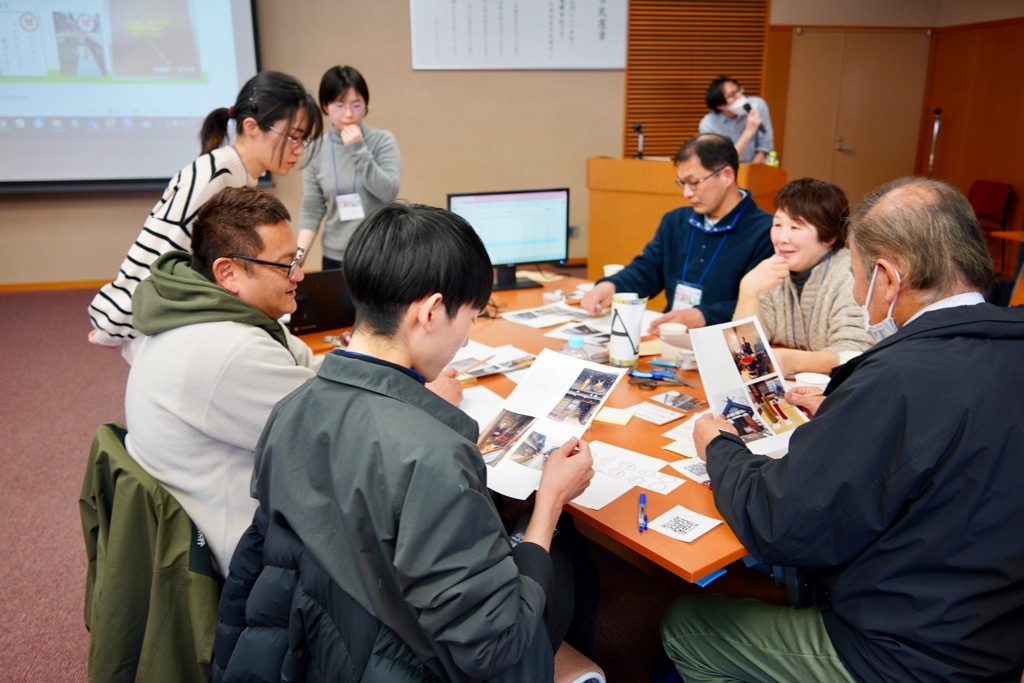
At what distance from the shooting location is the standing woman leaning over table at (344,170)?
3.41 metres

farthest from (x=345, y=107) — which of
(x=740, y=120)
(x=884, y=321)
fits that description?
(x=740, y=120)

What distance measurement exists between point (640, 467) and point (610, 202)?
137 inches

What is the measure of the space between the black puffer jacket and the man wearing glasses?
1.16ft

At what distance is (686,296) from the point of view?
2756 millimetres

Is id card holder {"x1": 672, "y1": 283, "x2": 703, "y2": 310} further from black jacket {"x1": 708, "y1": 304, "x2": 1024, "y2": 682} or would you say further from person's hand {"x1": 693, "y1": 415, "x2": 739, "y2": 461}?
black jacket {"x1": 708, "y1": 304, "x2": 1024, "y2": 682}

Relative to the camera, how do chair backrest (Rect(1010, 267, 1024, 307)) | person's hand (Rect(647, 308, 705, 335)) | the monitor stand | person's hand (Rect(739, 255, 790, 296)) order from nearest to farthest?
1. person's hand (Rect(739, 255, 790, 296))
2. person's hand (Rect(647, 308, 705, 335))
3. the monitor stand
4. chair backrest (Rect(1010, 267, 1024, 307))

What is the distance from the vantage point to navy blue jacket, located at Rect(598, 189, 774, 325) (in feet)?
8.83

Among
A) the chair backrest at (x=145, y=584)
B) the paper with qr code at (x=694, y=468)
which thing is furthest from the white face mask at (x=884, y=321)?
the chair backrest at (x=145, y=584)

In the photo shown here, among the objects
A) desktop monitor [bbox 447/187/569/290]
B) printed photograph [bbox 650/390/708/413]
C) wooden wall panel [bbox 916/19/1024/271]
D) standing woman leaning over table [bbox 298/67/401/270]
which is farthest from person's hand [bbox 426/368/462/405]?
wooden wall panel [bbox 916/19/1024/271]

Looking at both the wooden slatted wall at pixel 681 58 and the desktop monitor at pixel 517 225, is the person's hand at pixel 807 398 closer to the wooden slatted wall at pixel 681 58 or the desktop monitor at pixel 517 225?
the desktop monitor at pixel 517 225

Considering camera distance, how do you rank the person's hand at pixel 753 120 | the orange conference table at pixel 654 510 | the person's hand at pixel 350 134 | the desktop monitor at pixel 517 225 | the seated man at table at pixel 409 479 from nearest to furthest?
1. the seated man at table at pixel 409 479
2. the orange conference table at pixel 654 510
3. the desktop monitor at pixel 517 225
4. the person's hand at pixel 350 134
5. the person's hand at pixel 753 120

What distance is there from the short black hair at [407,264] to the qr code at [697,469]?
0.69 m

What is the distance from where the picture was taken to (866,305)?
1.42 meters

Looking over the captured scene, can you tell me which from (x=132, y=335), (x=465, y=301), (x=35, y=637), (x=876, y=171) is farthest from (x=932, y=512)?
(x=876, y=171)
